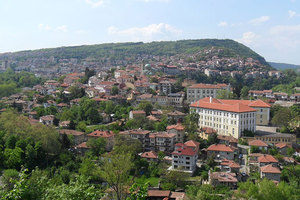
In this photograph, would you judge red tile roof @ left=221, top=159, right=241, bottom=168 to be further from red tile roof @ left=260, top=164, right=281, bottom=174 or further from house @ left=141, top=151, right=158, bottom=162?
house @ left=141, top=151, right=158, bottom=162

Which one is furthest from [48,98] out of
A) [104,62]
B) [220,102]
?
[104,62]

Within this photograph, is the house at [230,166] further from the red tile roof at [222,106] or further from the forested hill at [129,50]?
the forested hill at [129,50]

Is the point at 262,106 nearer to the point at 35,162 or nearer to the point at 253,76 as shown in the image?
the point at 35,162

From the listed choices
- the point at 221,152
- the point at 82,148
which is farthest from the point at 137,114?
the point at 221,152

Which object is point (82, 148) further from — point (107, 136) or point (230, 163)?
point (230, 163)

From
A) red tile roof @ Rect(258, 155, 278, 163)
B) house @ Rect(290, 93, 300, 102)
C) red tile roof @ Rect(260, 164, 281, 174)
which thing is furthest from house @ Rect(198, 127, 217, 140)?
house @ Rect(290, 93, 300, 102)

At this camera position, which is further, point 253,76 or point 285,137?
point 253,76
